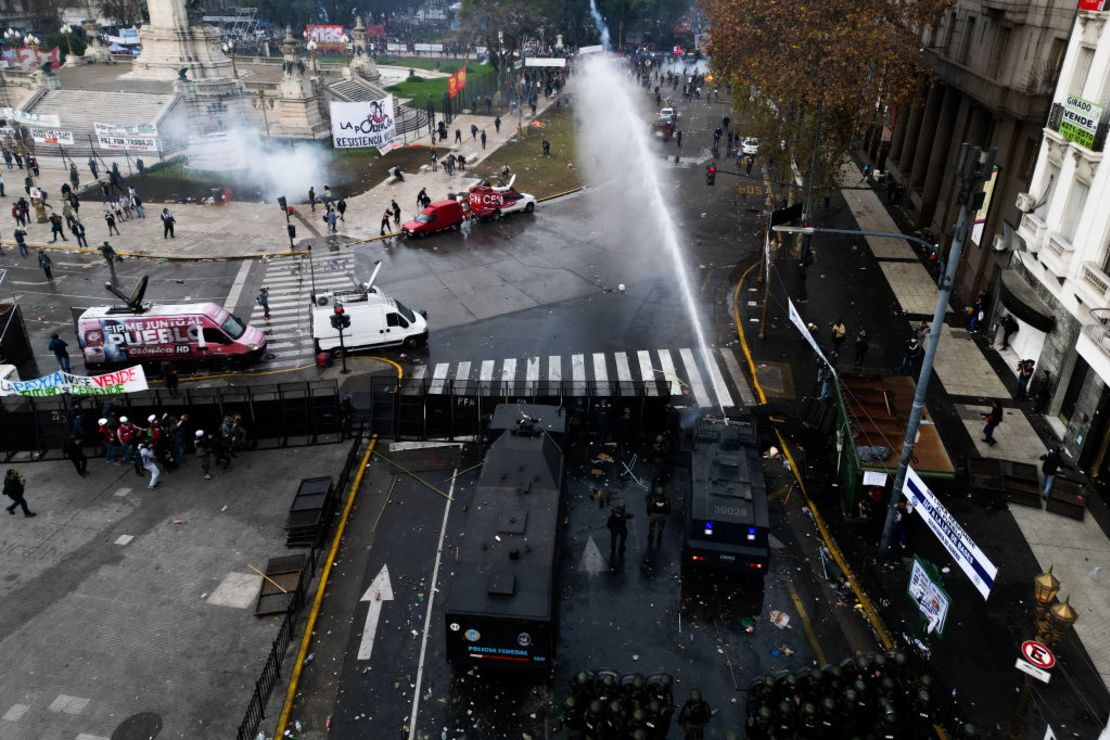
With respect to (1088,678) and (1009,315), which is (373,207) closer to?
(1009,315)

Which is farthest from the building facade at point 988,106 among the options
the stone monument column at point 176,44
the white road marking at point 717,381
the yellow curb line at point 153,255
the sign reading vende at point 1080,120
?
the stone monument column at point 176,44

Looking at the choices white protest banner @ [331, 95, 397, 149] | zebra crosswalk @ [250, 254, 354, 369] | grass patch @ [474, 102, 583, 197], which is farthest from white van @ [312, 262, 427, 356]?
white protest banner @ [331, 95, 397, 149]

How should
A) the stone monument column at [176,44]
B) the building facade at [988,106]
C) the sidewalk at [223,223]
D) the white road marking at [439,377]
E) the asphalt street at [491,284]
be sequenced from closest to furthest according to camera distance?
1. the white road marking at [439,377]
2. the building facade at [988,106]
3. the asphalt street at [491,284]
4. the sidewalk at [223,223]
5. the stone monument column at [176,44]

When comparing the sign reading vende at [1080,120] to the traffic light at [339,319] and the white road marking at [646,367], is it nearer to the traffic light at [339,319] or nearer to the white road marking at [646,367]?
the white road marking at [646,367]

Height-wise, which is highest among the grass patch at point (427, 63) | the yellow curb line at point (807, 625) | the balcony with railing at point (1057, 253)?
the grass patch at point (427, 63)

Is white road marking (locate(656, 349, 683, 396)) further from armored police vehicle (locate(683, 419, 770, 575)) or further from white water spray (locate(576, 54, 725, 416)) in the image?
armored police vehicle (locate(683, 419, 770, 575))

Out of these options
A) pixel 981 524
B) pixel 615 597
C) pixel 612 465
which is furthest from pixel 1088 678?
pixel 612 465

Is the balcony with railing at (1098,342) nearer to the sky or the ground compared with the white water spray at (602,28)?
nearer to the ground
